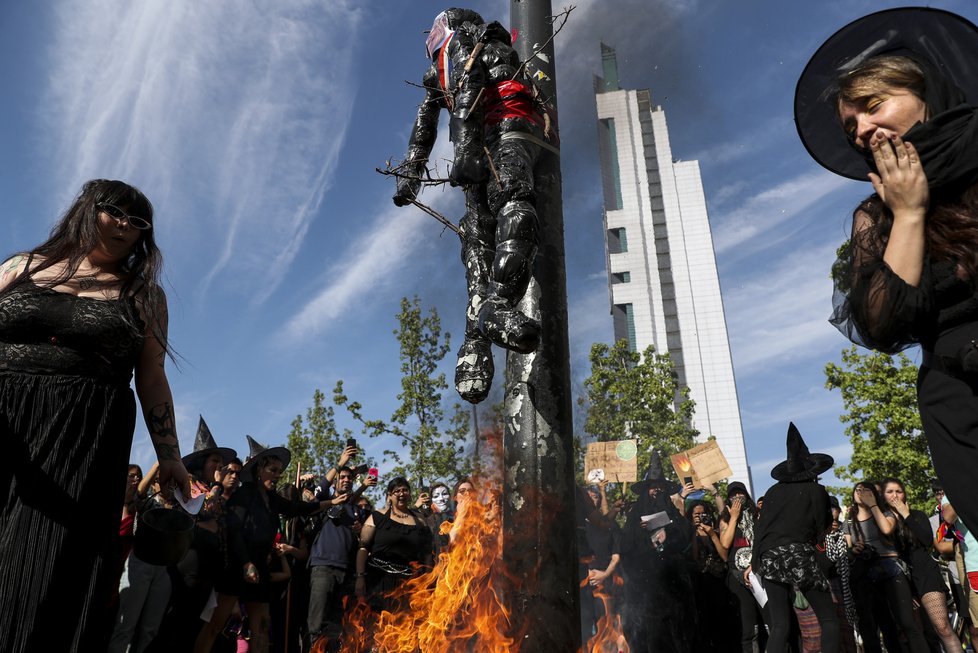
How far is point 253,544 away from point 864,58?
688 cm

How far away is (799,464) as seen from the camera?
6980mm

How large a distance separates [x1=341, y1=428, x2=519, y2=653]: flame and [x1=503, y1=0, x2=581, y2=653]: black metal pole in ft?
0.51

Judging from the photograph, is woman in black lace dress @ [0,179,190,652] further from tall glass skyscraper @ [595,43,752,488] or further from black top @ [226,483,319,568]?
tall glass skyscraper @ [595,43,752,488]

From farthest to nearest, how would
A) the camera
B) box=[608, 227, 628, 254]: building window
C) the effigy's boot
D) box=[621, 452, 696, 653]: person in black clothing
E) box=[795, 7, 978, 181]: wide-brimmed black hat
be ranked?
box=[608, 227, 628, 254]: building window, the camera, box=[621, 452, 696, 653]: person in black clothing, the effigy's boot, box=[795, 7, 978, 181]: wide-brimmed black hat

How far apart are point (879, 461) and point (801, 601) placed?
17.2 meters

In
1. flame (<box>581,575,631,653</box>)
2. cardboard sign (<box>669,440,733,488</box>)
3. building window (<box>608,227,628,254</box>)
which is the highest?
building window (<box>608,227,628,254</box>)

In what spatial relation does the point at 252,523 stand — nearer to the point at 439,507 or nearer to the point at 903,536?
the point at 439,507

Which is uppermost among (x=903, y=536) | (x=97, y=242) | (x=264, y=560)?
(x=97, y=242)

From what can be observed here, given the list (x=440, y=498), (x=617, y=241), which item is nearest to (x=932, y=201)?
(x=440, y=498)

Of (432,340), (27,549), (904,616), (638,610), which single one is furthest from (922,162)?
(432,340)

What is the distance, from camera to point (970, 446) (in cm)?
165

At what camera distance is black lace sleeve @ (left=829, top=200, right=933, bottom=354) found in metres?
1.72

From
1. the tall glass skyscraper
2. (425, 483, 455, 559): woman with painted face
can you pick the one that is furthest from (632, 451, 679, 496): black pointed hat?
the tall glass skyscraper

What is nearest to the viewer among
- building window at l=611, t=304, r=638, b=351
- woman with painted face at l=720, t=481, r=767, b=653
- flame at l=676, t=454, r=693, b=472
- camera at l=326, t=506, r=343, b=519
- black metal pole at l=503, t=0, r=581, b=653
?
black metal pole at l=503, t=0, r=581, b=653
